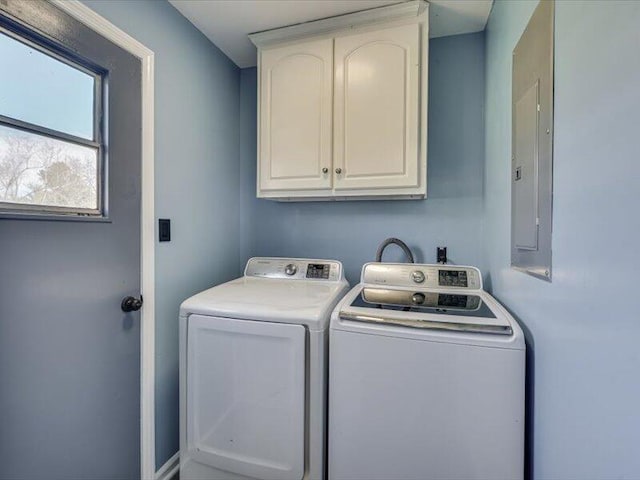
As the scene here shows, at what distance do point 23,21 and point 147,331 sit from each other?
1173 mm

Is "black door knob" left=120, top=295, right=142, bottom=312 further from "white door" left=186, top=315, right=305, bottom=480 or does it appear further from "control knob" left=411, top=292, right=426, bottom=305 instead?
"control knob" left=411, top=292, right=426, bottom=305

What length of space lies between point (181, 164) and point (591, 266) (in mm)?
1668

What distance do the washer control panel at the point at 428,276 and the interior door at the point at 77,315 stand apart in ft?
3.89

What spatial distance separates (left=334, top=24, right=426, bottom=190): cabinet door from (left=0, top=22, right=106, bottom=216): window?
3.60ft

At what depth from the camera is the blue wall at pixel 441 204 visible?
5.82 ft

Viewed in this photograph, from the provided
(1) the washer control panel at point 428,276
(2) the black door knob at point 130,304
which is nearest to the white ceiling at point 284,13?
(1) the washer control panel at point 428,276

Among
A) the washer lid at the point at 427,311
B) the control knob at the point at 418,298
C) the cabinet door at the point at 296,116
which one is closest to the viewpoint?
the washer lid at the point at 427,311

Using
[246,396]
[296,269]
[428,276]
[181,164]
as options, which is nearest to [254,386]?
[246,396]

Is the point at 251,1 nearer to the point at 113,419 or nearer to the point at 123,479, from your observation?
the point at 113,419

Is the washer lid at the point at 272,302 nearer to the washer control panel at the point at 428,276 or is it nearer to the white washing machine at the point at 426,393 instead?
the white washing machine at the point at 426,393

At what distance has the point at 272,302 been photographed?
4.25 ft

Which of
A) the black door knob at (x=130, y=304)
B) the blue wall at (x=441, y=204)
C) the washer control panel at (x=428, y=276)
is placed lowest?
the black door knob at (x=130, y=304)

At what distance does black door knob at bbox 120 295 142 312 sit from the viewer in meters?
1.24

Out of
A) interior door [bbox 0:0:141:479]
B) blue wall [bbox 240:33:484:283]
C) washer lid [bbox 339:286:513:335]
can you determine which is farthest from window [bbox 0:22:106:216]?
blue wall [bbox 240:33:484:283]
